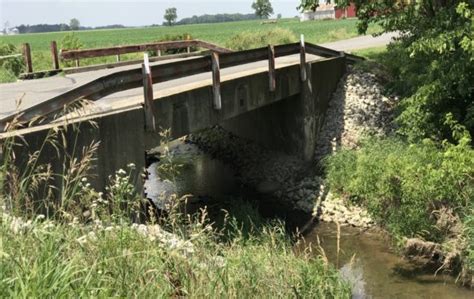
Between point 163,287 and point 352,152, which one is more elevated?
point 163,287

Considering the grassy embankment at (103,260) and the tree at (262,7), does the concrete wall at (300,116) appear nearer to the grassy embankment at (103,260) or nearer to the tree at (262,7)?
the grassy embankment at (103,260)

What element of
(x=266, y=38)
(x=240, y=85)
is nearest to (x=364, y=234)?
(x=240, y=85)

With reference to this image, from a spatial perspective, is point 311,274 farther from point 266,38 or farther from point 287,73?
point 266,38

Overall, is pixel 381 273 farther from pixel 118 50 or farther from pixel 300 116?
pixel 118 50

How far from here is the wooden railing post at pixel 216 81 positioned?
1130 cm

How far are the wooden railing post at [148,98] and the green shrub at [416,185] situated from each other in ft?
16.3

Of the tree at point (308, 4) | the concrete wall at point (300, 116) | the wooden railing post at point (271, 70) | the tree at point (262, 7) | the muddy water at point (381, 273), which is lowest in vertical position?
the muddy water at point (381, 273)

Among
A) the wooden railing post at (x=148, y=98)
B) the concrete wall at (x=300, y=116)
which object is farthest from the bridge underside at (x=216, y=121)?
the wooden railing post at (x=148, y=98)

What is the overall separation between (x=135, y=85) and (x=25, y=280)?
20.4 feet

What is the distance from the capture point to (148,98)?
30.9ft

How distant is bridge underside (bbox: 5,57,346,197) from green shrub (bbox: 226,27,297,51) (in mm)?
12133

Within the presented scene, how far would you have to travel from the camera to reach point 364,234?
42.9 feet

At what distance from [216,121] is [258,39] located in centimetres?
2086

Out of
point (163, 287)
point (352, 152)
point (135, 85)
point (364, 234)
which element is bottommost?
point (364, 234)
